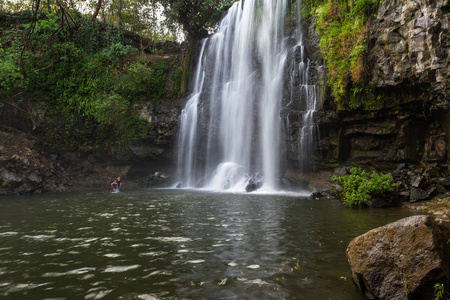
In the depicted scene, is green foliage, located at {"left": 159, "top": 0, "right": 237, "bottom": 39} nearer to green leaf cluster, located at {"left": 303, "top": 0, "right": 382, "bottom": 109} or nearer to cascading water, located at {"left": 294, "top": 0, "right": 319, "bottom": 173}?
green leaf cluster, located at {"left": 303, "top": 0, "right": 382, "bottom": 109}

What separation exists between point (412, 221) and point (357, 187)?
9165 mm

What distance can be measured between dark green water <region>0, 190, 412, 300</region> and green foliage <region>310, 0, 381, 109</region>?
337 inches

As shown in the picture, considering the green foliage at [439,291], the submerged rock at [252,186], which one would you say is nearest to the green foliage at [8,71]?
the submerged rock at [252,186]

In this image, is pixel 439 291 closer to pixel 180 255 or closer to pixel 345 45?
pixel 180 255

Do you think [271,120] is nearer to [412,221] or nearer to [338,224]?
[338,224]

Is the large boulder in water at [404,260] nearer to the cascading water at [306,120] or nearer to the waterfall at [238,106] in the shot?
the cascading water at [306,120]

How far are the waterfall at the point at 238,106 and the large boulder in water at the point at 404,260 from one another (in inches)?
648

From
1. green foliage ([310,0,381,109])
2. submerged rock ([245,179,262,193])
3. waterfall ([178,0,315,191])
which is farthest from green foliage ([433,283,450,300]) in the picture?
waterfall ([178,0,315,191])

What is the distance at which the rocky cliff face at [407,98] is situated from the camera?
39.1 ft

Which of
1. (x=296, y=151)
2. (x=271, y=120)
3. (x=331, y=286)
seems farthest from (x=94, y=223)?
(x=271, y=120)

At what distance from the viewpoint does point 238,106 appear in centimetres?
2473

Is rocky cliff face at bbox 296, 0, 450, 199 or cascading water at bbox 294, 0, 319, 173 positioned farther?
cascading water at bbox 294, 0, 319, 173

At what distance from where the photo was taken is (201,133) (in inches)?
1025

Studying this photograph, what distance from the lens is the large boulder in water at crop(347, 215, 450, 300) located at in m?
3.21
